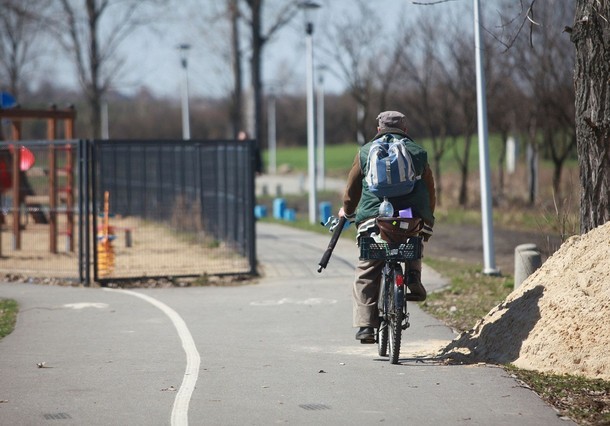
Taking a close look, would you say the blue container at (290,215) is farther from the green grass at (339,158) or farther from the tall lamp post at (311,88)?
the green grass at (339,158)

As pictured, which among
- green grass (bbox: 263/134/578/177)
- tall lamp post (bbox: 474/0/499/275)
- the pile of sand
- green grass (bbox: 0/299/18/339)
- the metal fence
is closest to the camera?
the pile of sand

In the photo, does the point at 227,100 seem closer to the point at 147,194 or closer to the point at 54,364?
the point at 147,194

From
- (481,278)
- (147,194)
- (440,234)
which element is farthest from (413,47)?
(481,278)

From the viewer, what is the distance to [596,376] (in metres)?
7.49

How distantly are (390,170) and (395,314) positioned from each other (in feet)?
3.50

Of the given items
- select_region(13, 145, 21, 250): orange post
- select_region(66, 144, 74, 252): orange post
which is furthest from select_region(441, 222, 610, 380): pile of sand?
select_region(13, 145, 21, 250): orange post

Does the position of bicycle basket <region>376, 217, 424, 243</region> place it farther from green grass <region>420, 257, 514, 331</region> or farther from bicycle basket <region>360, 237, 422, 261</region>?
green grass <region>420, 257, 514, 331</region>

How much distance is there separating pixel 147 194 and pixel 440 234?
6.62 metres

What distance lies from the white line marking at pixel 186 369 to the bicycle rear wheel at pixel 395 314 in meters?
1.48

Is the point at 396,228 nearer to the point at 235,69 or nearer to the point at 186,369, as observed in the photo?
the point at 186,369

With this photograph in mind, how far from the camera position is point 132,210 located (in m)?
16.7

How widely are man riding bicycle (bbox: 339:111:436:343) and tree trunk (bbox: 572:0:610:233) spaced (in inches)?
61.0

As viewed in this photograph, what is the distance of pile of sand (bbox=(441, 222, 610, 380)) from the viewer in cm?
769

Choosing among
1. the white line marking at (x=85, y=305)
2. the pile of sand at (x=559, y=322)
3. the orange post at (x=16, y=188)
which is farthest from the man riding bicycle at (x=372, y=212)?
the orange post at (x=16, y=188)
